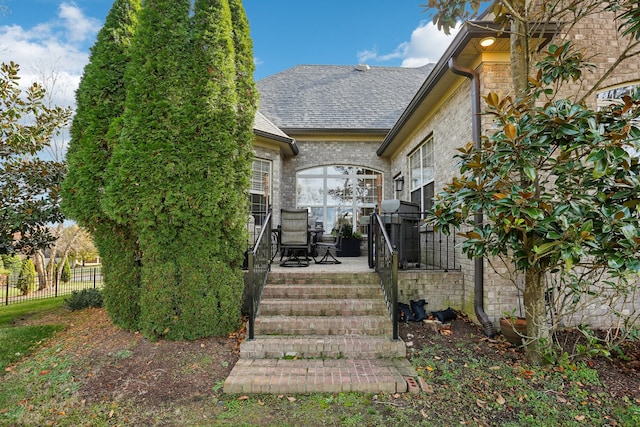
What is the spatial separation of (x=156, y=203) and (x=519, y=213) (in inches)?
147

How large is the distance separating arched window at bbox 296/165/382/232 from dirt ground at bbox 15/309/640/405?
547 centimetres

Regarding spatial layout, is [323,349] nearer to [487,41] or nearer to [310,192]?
[487,41]

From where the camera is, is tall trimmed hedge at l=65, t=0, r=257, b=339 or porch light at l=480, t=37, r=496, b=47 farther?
porch light at l=480, t=37, r=496, b=47

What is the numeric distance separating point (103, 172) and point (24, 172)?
279 cm

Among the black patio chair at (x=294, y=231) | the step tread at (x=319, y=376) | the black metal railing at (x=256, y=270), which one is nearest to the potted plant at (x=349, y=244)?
the black patio chair at (x=294, y=231)

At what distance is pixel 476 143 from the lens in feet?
13.7

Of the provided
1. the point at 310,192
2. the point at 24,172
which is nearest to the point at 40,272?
the point at 24,172

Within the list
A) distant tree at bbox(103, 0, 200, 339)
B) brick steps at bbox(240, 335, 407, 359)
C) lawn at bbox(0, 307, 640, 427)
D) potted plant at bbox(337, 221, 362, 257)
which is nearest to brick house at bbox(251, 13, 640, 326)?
lawn at bbox(0, 307, 640, 427)

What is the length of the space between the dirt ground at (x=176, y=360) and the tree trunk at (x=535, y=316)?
185 millimetres

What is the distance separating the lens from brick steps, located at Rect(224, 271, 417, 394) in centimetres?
285

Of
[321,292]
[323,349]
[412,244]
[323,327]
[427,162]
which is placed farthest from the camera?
[427,162]

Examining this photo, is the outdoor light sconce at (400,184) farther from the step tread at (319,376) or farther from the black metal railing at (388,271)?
the step tread at (319,376)

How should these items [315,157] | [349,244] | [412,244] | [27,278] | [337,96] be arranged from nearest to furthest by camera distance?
[412,244] < [349,244] < [315,157] < [27,278] < [337,96]

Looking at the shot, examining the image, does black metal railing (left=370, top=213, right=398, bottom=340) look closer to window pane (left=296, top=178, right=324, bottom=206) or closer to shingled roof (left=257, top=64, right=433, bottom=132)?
window pane (left=296, top=178, right=324, bottom=206)
